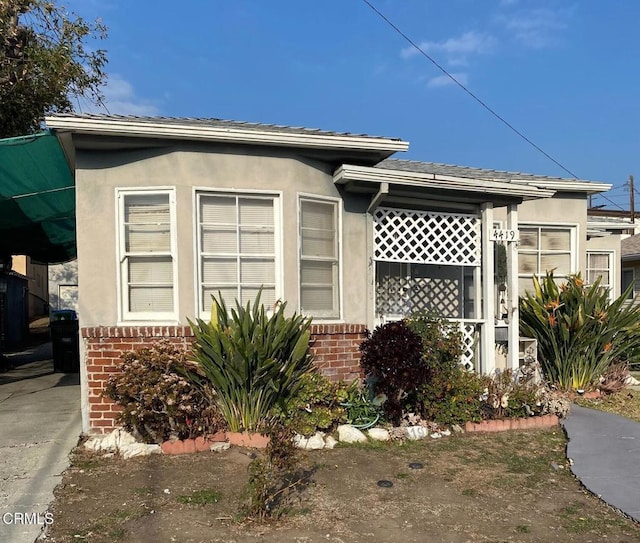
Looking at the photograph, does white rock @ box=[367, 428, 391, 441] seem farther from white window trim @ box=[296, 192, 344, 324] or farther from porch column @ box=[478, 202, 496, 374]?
porch column @ box=[478, 202, 496, 374]

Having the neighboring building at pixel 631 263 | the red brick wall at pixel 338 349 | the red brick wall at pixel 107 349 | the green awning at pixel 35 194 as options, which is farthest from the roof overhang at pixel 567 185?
the neighboring building at pixel 631 263

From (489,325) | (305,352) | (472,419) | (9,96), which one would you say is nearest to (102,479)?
(305,352)

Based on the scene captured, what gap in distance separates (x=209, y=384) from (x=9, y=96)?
917 cm

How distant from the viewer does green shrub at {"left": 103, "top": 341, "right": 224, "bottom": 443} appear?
5566 millimetres

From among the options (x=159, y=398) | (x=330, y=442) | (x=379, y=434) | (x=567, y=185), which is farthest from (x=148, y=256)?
(x=567, y=185)

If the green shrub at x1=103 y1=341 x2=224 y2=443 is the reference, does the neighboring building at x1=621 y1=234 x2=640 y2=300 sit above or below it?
above

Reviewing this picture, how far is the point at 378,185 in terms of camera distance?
7.00 meters

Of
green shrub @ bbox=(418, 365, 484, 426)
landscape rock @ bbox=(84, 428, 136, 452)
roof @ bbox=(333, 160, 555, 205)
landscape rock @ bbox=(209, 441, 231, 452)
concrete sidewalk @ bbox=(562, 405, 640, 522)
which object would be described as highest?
roof @ bbox=(333, 160, 555, 205)

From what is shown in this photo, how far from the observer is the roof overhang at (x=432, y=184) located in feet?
22.1

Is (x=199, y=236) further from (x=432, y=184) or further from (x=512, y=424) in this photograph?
(x=512, y=424)

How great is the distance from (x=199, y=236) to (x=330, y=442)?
9.00ft

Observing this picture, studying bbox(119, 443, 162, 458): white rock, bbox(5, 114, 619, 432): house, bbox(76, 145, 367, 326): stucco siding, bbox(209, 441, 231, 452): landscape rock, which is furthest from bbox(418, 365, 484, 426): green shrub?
bbox(119, 443, 162, 458): white rock

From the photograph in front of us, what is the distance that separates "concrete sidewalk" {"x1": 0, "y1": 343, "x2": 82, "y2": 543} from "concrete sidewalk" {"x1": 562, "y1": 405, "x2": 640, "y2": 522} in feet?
14.8

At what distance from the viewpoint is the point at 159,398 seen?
553cm
